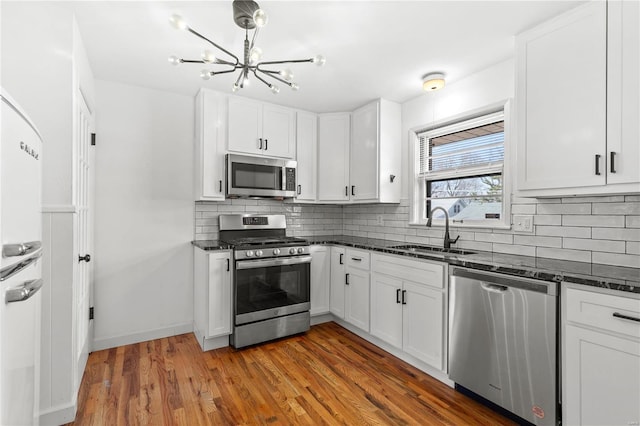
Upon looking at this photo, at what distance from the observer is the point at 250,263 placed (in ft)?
9.56

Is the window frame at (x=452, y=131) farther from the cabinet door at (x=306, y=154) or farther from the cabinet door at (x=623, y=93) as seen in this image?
the cabinet door at (x=306, y=154)

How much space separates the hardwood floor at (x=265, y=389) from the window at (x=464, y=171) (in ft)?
4.71

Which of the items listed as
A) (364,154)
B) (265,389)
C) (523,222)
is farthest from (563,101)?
(265,389)

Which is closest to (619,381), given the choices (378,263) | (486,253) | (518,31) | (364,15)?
(486,253)

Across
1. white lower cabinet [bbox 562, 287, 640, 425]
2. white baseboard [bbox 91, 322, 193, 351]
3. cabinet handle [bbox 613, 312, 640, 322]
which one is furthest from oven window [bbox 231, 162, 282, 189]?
cabinet handle [bbox 613, 312, 640, 322]

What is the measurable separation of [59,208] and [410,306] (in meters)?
2.51

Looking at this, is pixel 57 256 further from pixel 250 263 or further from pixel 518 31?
pixel 518 31

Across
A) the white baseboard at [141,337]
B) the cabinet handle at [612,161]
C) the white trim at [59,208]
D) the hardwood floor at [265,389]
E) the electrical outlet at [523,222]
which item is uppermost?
the cabinet handle at [612,161]

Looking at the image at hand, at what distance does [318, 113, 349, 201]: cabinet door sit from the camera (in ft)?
12.4

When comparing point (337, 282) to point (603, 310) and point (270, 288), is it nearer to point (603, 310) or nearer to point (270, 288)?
point (270, 288)

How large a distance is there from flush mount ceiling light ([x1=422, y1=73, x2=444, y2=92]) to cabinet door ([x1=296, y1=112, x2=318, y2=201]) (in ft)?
4.68

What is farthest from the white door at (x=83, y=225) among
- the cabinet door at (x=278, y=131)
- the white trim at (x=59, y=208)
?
the cabinet door at (x=278, y=131)

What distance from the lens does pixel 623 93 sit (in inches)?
65.5

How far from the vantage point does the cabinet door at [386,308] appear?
2.67 m
